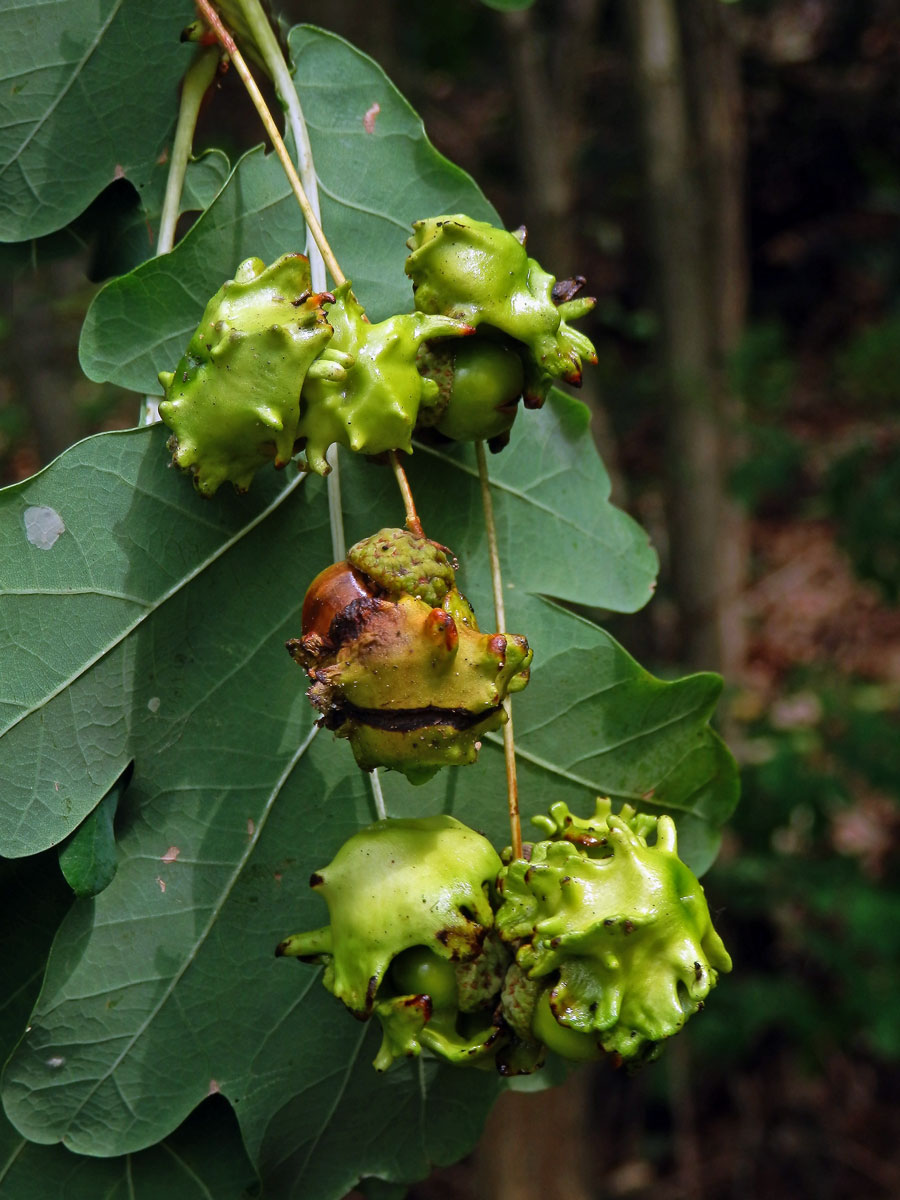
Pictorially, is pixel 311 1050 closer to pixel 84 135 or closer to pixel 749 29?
pixel 84 135

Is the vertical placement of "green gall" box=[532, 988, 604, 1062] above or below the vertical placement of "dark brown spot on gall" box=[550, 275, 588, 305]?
below

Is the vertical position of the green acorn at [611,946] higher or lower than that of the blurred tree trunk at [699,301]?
higher

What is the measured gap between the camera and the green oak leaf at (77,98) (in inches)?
53.7

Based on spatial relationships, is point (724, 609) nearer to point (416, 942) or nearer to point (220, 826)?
point (220, 826)

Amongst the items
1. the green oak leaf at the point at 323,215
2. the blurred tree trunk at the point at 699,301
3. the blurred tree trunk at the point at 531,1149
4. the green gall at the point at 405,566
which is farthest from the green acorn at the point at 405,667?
the blurred tree trunk at the point at 699,301

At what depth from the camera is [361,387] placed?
103 centimetres

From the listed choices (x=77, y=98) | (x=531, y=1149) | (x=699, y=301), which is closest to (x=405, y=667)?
(x=77, y=98)

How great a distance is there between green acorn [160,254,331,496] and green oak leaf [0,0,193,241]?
1.48ft

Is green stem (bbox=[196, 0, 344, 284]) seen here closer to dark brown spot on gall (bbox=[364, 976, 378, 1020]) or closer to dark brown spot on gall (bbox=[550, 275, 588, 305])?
dark brown spot on gall (bbox=[550, 275, 588, 305])

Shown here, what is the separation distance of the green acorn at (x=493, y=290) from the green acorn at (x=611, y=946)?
44cm

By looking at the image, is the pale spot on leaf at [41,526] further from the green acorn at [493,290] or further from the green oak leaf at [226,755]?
the green acorn at [493,290]

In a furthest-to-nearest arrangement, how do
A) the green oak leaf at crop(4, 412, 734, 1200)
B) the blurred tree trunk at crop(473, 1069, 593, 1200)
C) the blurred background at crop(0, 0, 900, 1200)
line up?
the blurred background at crop(0, 0, 900, 1200) < the blurred tree trunk at crop(473, 1069, 593, 1200) < the green oak leaf at crop(4, 412, 734, 1200)

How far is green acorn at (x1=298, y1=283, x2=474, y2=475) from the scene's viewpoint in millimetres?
1028

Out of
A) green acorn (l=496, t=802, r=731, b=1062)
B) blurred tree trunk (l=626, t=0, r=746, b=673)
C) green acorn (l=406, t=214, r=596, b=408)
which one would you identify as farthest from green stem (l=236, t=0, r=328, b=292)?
blurred tree trunk (l=626, t=0, r=746, b=673)
